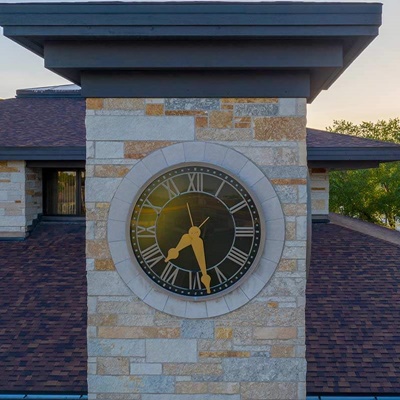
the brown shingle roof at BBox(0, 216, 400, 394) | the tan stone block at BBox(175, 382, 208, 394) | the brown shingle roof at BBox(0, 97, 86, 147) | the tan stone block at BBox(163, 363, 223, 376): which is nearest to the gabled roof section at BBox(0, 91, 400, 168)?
the brown shingle roof at BBox(0, 97, 86, 147)

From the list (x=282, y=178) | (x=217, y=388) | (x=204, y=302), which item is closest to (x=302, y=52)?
(x=282, y=178)

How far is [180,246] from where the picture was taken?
4660 millimetres

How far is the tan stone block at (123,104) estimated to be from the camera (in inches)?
186

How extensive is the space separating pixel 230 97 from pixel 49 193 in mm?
7504

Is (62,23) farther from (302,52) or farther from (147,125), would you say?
(302,52)

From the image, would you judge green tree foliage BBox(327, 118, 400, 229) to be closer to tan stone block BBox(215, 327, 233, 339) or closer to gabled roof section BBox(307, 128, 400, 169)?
gabled roof section BBox(307, 128, 400, 169)

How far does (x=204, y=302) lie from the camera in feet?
15.5

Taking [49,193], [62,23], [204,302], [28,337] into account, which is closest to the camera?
[62,23]

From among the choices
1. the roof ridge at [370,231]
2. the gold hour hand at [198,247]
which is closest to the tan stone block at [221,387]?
the gold hour hand at [198,247]

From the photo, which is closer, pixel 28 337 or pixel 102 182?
pixel 102 182

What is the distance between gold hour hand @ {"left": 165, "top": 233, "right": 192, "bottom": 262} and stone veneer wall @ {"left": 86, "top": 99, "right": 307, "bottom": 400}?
59 cm

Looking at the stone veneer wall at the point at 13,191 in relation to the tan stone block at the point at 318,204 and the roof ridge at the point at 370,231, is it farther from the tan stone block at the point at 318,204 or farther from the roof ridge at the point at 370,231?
the roof ridge at the point at 370,231

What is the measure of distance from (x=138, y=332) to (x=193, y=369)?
69 centimetres

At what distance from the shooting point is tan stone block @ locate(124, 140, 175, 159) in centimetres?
471
